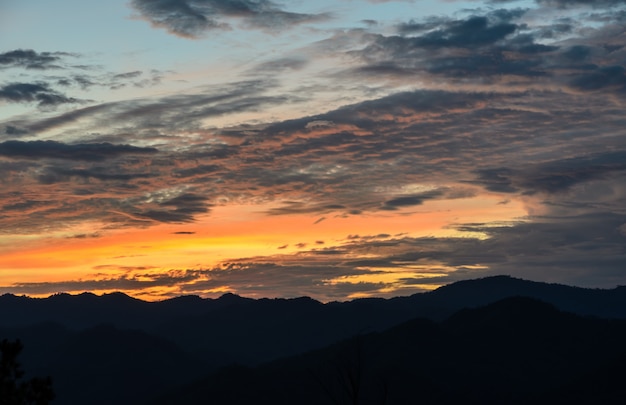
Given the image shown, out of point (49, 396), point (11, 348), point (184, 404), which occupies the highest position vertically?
point (11, 348)

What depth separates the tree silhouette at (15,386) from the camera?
33.4m

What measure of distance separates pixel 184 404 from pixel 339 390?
129 feet

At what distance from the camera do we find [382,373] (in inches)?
7539

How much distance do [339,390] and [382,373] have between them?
12.0 meters

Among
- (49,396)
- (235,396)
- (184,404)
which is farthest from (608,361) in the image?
(49,396)

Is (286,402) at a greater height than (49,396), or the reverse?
(49,396)

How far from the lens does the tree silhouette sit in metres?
33.4

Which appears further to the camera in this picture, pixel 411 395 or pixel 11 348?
pixel 411 395

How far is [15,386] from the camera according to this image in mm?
34156

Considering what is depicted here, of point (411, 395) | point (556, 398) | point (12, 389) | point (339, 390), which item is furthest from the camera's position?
point (339, 390)

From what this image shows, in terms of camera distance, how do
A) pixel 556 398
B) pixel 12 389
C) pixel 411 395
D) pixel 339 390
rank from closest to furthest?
1. pixel 12 389
2. pixel 556 398
3. pixel 411 395
4. pixel 339 390

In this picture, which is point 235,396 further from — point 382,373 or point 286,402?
point 382,373

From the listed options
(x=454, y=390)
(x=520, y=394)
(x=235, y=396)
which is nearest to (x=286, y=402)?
(x=235, y=396)

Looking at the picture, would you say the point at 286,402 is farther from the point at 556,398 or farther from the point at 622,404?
the point at 622,404
